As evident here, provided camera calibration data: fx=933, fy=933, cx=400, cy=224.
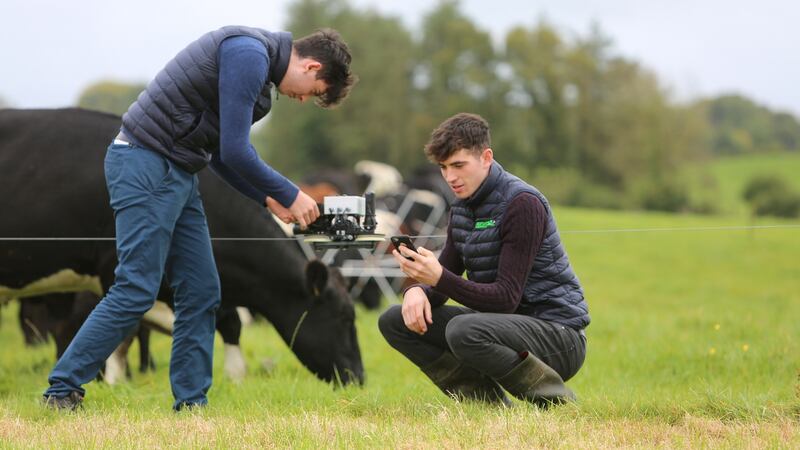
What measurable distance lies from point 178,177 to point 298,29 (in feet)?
182

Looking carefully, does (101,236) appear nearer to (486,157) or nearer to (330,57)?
(330,57)

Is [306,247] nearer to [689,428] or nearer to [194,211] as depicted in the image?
[194,211]

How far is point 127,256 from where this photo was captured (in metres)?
4.75

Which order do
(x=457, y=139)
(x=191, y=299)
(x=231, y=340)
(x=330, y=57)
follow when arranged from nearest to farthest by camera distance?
(x=457, y=139), (x=330, y=57), (x=191, y=299), (x=231, y=340)

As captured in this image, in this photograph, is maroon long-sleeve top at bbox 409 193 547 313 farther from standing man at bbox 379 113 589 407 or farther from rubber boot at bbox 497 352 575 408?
rubber boot at bbox 497 352 575 408

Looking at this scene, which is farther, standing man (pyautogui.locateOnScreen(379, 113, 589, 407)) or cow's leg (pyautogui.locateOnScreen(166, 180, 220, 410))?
cow's leg (pyautogui.locateOnScreen(166, 180, 220, 410))

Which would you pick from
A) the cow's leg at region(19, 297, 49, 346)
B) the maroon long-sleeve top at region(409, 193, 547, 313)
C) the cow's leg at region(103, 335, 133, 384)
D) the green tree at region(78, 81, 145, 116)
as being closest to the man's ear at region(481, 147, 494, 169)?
the maroon long-sleeve top at region(409, 193, 547, 313)

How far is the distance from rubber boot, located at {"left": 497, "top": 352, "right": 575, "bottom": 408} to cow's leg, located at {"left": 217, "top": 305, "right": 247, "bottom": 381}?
3.32 meters

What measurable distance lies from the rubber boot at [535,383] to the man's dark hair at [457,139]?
3.43 feet

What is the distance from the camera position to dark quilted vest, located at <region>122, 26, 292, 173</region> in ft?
15.5

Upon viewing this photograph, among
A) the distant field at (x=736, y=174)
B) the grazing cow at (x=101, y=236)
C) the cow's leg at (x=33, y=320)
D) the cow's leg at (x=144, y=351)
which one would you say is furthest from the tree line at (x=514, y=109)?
the grazing cow at (x=101, y=236)

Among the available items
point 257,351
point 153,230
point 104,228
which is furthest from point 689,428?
point 257,351

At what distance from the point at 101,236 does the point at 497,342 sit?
3.00m

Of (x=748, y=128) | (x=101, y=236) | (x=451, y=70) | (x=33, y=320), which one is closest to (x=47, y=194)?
(x=101, y=236)
